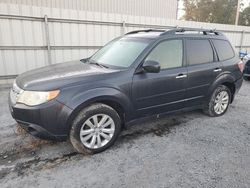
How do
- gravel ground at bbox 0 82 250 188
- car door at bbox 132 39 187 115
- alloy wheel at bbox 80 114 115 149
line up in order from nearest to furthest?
gravel ground at bbox 0 82 250 188
alloy wheel at bbox 80 114 115 149
car door at bbox 132 39 187 115

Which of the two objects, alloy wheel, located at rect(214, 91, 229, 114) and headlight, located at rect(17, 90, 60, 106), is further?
alloy wheel, located at rect(214, 91, 229, 114)

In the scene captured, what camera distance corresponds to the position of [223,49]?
4.23 m

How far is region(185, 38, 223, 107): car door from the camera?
3.67 meters

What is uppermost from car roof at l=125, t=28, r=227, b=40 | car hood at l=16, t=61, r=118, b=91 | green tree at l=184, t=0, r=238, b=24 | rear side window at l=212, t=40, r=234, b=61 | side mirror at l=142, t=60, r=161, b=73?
green tree at l=184, t=0, r=238, b=24

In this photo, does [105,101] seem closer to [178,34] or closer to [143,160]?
[143,160]

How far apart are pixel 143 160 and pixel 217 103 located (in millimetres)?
2339

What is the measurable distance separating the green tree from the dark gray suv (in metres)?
28.1

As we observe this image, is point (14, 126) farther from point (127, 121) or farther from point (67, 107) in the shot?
point (127, 121)

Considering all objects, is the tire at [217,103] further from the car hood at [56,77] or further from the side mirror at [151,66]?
the car hood at [56,77]

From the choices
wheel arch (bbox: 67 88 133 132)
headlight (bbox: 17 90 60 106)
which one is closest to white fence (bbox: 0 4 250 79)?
headlight (bbox: 17 90 60 106)

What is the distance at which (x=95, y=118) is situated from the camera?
2.87 m

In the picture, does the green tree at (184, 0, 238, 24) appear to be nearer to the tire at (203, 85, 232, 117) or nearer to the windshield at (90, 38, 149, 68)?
the tire at (203, 85, 232, 117)

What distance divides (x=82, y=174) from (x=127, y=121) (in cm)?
103

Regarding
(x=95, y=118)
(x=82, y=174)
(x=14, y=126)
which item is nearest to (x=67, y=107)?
(x=95, y=118)
